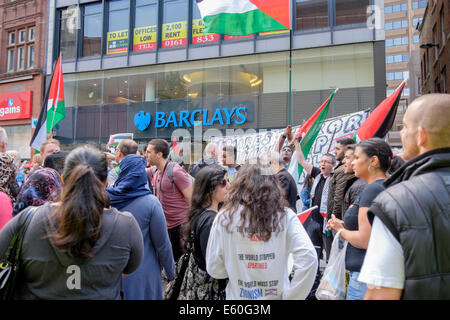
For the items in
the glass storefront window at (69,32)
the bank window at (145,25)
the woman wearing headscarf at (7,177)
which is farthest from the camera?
the glass storefront window at (69,32)

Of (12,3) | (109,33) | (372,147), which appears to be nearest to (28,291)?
(372,147)

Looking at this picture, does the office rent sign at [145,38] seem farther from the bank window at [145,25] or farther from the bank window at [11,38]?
the bank window at [11,38]

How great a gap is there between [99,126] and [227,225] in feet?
58.6

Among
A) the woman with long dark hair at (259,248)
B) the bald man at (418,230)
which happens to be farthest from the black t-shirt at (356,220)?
the bald man at (418,230)

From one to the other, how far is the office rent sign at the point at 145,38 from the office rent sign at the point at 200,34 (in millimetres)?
2184

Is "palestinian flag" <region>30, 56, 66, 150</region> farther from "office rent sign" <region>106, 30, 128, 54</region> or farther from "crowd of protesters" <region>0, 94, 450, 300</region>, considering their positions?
"office rent sign" <region>106, 30, 128, 54</region>

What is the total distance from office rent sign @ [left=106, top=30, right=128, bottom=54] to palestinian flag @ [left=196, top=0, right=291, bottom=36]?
1365 centimetres

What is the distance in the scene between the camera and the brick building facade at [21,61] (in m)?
20.7

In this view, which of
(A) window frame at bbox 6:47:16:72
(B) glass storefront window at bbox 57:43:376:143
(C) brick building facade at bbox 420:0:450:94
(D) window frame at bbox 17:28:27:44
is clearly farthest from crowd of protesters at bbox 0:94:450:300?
(A) window frame at bbox 6:47:16:72

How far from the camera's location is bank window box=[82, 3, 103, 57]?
19.0 metres

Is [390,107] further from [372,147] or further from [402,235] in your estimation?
[402,235]
